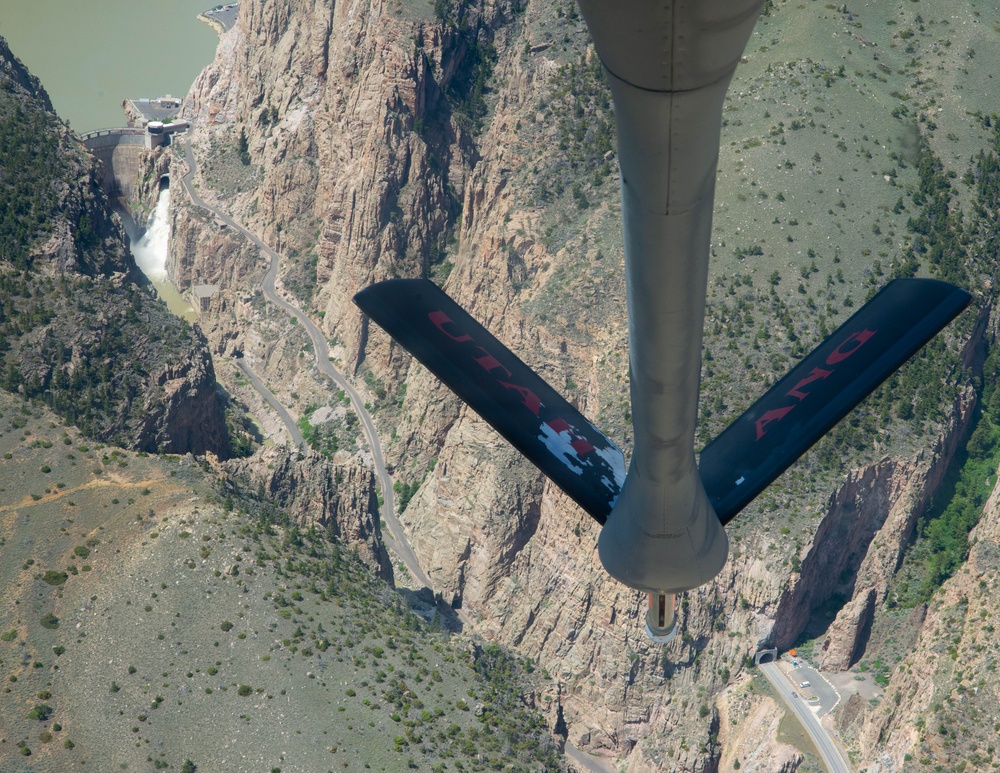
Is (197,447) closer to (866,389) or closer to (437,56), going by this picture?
(437,56)

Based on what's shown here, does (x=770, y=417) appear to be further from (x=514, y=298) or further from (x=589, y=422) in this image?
(x=514, y=298)

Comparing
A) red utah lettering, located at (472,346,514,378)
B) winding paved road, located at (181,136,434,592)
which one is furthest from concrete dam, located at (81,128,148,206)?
red utah lettering, located at (472,346,514,378)

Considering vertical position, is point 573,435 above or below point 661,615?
above

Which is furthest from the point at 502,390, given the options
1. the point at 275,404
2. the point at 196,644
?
the point at 275,404

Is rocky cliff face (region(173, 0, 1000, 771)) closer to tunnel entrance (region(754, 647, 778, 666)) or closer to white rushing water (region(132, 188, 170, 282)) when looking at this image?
tunnel entrance (region(754, 647, 778, 666))

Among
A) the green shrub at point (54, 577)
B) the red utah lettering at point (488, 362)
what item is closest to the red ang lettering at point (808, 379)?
the red utah lettering at point (488, 362)

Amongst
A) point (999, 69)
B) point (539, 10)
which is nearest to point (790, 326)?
point (999, 69)
